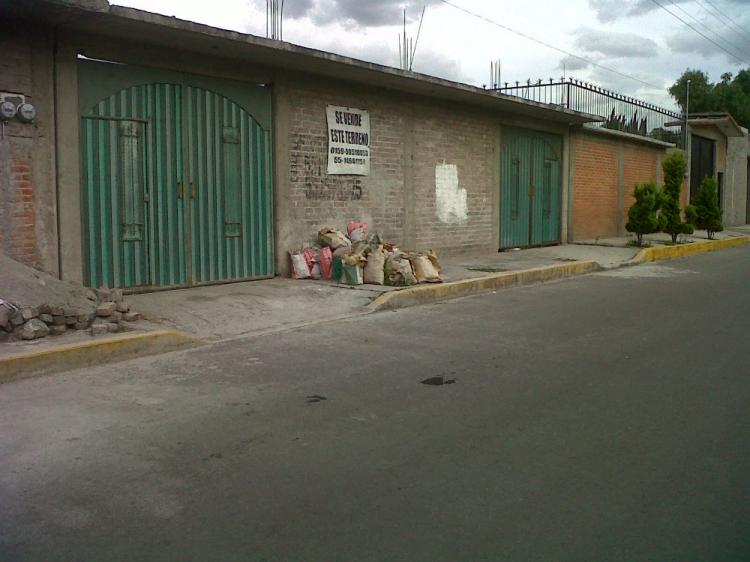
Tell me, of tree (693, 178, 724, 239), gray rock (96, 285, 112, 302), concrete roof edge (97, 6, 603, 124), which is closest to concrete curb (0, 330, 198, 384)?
gray rock (96, 285, 112, 302)

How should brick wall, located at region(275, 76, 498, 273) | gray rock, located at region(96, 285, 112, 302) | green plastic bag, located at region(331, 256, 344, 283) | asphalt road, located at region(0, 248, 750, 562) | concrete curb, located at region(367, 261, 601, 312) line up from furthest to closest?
brick wall, located at region(275, 76, 498, 273), green plastic bag, located at region(331, 256, 344, 283), concrete curb, located at region(367, 261, 601, 312), gray rock, located at region(96, 285, 112, 302), asphalt road, located at region(0, 248, 750, 562)

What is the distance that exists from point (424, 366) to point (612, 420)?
7.20 feet

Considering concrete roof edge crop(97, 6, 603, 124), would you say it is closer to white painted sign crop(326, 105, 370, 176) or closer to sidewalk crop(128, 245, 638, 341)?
white painted sign crop(326, 105, 370, 176)

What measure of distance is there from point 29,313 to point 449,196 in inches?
424

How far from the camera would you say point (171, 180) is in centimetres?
1070

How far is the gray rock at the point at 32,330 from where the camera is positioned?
23.9 ft

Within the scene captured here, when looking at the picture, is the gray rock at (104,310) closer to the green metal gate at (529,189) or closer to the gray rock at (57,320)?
the gray rock at (57,320)

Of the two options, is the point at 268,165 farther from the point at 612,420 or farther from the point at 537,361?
the point at 612,420

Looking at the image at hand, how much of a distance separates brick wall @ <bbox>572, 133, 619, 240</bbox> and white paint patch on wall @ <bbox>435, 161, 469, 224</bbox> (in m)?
6.45

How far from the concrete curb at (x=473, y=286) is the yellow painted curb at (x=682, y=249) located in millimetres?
3528

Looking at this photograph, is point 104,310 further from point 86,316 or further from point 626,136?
point 626,136

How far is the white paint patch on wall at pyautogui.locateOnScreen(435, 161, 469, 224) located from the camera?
1639 centimetres

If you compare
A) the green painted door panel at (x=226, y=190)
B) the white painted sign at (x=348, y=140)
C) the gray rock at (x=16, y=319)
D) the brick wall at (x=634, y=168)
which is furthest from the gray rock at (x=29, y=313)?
the brick wall at (x=634, y=168)

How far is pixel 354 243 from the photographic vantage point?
13242mm
